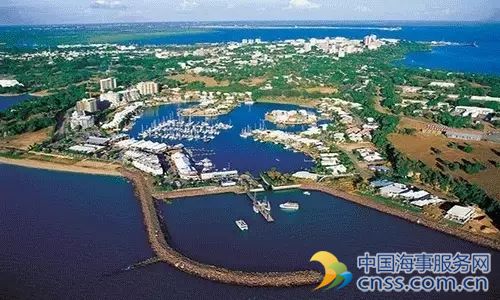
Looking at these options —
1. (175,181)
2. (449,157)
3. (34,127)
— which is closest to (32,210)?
(175,181)

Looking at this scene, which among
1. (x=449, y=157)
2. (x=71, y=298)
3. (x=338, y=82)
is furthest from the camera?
(x=338, y=82)

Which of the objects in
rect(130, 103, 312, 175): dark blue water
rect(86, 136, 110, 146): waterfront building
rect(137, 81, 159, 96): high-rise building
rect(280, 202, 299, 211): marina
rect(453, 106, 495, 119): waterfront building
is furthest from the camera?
rect(137, 81, 159, 96): high-rise building

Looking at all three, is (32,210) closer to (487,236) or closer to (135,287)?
(135,287)

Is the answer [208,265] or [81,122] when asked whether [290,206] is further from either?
[81,122]

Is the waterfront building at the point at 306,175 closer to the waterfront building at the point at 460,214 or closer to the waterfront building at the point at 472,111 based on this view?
the waterfront building at the point at 460,214

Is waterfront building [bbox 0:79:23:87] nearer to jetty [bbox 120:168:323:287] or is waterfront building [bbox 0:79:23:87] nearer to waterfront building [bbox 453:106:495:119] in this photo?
jetty [bbox 120:168:323:287]

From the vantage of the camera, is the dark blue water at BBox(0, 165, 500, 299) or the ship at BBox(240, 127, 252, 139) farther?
the ship at BBox(240, 127, 252, 139)

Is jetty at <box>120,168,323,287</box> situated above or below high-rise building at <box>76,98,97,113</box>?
below

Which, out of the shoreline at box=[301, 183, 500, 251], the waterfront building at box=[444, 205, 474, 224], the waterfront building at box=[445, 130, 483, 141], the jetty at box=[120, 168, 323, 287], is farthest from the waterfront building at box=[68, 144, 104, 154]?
the waterfront building at box=[445, 130, 483, 141]
